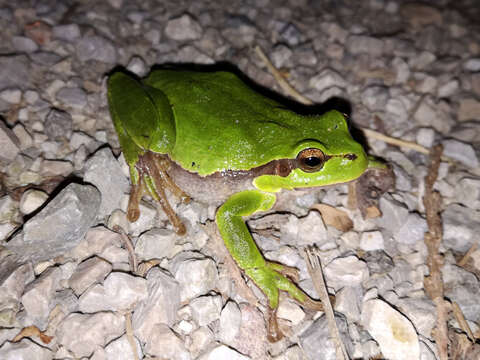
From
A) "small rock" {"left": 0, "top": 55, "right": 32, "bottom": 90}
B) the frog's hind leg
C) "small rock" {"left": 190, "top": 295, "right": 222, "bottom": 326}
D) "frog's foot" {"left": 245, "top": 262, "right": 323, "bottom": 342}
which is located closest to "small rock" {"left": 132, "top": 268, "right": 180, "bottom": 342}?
"small rock" {"left": 190, "top": 295, "right": 222, "bottom": 326}

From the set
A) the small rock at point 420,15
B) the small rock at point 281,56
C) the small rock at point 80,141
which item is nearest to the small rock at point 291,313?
the small rock at point 80,141

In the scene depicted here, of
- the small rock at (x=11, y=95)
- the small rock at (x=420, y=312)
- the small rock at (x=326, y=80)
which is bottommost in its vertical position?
the small rock at (x=420, y=312)

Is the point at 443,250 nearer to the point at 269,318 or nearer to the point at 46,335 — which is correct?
the point at 269,318

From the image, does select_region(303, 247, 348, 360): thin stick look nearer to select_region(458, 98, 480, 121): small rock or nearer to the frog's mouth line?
the frog's mouth line

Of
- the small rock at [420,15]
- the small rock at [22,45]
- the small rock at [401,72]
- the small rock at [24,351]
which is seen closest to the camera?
the small rock at [24,351]

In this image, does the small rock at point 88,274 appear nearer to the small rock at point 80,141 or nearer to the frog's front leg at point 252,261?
the frog's front leg at point 252,261

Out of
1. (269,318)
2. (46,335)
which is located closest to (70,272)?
(46,335)
